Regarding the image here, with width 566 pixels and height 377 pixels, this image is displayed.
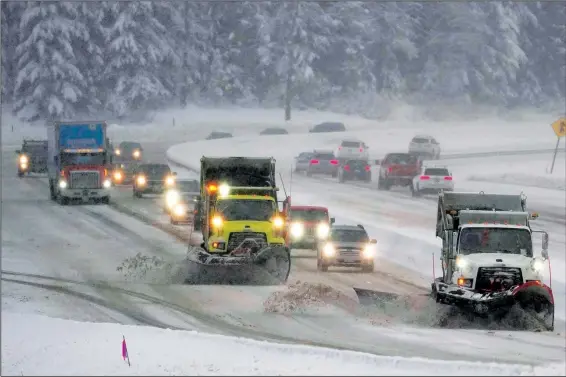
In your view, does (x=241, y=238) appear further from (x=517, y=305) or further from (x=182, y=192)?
(x=182, y=192)

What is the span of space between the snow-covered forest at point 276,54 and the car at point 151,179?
54.7m

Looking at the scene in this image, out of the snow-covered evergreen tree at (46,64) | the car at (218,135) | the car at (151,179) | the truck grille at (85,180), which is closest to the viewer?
the truck grille at (85,180)

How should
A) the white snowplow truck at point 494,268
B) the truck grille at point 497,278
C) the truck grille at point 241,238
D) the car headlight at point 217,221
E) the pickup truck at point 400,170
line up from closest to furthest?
the white snowplow truck at point 494,268 → the truck grille at point 497,278 → the truck grille at point 241,238 → the car headlight at point 217,221 → the pickup truck at point 400,170

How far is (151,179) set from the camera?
5253 centimetres

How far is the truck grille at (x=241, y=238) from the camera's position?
96.2 ft

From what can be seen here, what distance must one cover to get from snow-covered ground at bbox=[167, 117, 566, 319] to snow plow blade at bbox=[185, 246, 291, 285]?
5967 mm

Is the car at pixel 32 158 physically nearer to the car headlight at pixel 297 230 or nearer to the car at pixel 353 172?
the car at pixel 353 172

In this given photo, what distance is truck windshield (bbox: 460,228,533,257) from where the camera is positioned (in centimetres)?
2400

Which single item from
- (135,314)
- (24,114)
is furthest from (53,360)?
(24,114)

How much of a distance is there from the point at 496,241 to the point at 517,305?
1902mm

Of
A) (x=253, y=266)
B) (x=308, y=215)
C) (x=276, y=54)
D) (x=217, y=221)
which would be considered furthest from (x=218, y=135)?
(x=253, y=266)

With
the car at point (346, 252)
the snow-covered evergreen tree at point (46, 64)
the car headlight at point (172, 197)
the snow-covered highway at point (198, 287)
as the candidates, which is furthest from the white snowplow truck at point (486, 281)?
the snow-covered evergreen tree at point (46, 64)

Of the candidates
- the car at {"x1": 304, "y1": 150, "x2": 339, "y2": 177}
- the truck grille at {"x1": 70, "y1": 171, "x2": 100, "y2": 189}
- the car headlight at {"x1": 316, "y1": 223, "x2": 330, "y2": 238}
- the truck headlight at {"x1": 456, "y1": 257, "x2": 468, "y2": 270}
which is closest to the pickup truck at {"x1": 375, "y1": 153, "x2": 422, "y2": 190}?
the car at {"x1": 304, "y1": 150, "x2": 339, "y2": 177}

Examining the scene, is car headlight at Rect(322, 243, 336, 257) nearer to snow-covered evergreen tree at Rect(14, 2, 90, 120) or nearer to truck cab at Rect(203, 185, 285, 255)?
truck cab at Rect(203, 185, 285, 255)
